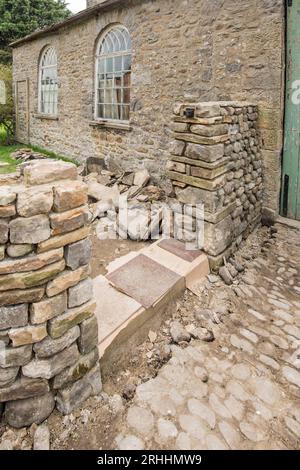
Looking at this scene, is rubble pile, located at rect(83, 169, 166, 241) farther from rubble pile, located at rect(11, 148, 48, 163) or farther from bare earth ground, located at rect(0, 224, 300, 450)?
rubble pile, located at rect(11, 148, 48, 163)

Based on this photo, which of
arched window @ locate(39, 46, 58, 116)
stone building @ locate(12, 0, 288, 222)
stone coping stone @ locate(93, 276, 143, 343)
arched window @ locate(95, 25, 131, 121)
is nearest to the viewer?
stone coping stone @ locate(93, 276, 143, 343)

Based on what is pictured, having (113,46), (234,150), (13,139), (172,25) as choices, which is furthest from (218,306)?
(13,139)

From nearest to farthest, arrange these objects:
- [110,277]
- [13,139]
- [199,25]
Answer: [110,277] → [199,25] → [13,139]

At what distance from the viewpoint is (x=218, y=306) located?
3324 millimetres

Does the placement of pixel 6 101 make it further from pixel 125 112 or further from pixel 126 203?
pixel 126 203

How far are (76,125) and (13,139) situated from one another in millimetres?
5364

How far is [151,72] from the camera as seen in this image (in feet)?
20.6

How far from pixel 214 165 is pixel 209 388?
2241mm

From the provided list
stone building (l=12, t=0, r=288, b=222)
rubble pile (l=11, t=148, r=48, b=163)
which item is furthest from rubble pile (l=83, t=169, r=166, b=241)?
rubble pile (l=11, t=148, r=48, b=163)

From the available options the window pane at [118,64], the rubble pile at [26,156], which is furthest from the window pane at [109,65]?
the rubble pile at [26,156]

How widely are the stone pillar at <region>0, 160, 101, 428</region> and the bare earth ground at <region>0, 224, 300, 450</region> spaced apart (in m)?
0.22

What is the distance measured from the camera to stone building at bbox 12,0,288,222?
4.63 m

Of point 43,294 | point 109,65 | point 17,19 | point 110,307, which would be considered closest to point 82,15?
point 109,65

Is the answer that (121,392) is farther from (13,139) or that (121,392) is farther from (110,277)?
(13,139)
